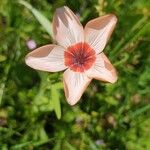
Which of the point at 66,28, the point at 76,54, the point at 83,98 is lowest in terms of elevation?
the point at 83,98

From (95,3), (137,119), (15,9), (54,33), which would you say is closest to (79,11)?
(95,3)

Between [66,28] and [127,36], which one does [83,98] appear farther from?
[66,28]

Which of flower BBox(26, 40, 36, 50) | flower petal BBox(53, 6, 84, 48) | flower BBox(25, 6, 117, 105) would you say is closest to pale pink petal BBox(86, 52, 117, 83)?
flower BBox(25, 6, 117, 105)

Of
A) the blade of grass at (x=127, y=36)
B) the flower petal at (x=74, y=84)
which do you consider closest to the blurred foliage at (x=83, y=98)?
the blade of grass at (x=127, y=36)

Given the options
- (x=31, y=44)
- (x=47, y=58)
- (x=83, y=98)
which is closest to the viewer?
(x=47, y=58)

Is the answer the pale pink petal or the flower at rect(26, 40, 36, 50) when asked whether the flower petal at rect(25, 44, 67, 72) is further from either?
the flower at rect(26, 40, 36, 50)

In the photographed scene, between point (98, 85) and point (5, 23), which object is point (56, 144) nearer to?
point (98, 85)

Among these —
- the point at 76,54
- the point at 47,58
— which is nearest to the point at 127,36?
the point at 76,54
